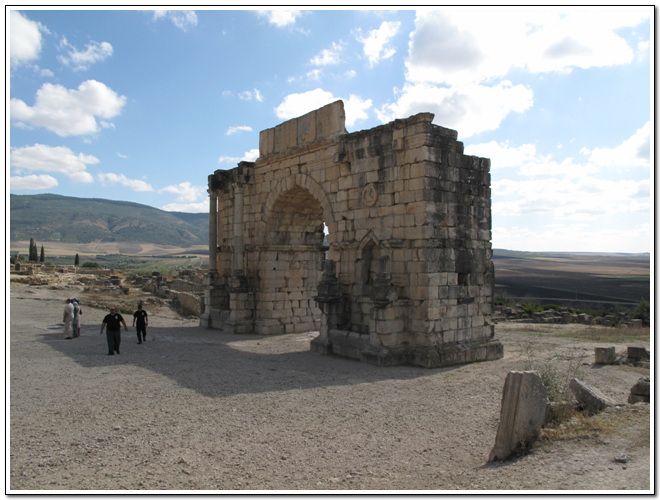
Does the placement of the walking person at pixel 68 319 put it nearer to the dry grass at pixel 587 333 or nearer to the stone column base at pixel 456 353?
the stone column base at pixel 456 353

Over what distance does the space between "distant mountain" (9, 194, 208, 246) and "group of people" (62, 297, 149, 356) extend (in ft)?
440

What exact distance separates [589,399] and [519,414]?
1.91 meters

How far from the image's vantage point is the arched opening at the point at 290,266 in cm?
1611

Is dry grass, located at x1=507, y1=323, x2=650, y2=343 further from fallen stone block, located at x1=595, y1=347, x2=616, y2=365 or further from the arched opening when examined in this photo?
the arched opening

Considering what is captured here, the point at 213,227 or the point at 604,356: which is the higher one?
the point at 213,227

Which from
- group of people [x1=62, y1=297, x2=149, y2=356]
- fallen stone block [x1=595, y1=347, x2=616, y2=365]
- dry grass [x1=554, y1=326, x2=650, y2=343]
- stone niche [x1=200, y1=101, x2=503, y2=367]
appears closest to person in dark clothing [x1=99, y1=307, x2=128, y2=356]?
group of people [x1=62, y1=297, x2=149, y2=356]

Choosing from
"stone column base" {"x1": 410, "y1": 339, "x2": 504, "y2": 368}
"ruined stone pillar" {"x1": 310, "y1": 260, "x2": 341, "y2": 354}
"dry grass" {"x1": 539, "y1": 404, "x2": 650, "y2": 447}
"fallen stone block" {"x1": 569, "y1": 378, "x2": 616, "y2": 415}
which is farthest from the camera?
"ruined stone pillar" {"x1": 310, "y1": 260, "x2": 341, "y2": 354}

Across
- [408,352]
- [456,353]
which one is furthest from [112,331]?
[456,353]

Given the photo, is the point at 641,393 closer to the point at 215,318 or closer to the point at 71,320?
the point at 215,318

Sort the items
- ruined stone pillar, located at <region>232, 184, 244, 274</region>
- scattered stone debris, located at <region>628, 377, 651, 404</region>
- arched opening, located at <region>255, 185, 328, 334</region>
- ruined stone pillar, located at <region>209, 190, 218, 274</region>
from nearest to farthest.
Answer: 1. scattered stone debris, located at <region>628, 377, 651, 404</region>
2. arched opening, located at <region>255, 185, 328, 334</region>
3. ruined stone pillar, located at <region>232, 184, 244, 274</region>
4. ruined stone pillar, located at <region>209, 190, 218, 274</region>

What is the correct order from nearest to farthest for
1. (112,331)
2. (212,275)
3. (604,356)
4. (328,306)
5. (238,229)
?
1. (604,356)
2. (112,331)
3. (328,306)
4. (238,229)
5. (212,275)

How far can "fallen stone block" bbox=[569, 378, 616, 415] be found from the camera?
22.0ft

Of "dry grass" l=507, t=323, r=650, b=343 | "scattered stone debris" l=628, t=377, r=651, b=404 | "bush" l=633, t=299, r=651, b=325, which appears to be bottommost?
"bush" l=633, t=299, r=651, b=325

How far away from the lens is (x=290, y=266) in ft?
54.4
